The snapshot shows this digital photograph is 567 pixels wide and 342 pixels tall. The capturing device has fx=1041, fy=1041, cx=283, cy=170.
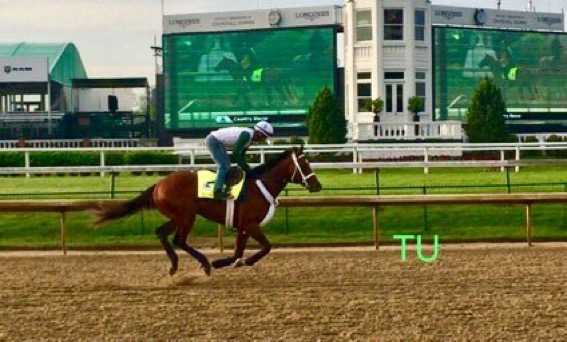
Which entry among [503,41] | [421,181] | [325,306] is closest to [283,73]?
[503,41]

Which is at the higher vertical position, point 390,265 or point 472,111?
point 472,111

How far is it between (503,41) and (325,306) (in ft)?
134

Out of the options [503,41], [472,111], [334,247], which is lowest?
[334,247]

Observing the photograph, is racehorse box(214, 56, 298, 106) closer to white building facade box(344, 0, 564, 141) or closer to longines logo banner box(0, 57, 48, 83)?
white building facade box(344, 0, 564, 141)

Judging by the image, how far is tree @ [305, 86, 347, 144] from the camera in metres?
33.9

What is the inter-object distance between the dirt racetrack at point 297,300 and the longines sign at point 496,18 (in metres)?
35.6

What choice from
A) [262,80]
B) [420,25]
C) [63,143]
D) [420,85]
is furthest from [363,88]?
[63,143]

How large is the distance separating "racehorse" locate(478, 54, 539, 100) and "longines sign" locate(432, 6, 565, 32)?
2.47 m

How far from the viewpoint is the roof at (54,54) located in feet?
190

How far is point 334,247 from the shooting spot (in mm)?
15352

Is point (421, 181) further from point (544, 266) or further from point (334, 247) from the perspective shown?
point (544, 266)

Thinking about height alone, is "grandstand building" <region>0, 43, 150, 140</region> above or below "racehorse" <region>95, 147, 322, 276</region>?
above

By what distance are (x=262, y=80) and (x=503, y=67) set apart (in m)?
11.1

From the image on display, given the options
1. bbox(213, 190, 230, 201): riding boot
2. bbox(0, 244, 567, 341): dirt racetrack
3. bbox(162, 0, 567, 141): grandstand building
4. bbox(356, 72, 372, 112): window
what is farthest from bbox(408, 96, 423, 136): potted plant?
bbox(213, 190, 230, 201): riding boot
